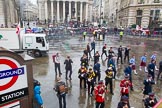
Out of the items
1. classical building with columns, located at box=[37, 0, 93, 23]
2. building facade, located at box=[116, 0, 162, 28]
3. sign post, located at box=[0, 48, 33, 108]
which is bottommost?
sign post, located at box=[0, 48, 33, 108]

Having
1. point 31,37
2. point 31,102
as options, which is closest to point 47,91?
point 31,102

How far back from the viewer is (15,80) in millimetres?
5145

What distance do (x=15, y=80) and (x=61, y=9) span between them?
111 meters

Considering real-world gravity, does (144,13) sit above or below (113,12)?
below

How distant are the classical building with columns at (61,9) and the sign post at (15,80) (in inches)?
3892

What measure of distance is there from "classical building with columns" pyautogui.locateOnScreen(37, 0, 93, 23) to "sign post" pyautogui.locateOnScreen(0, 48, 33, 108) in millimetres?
98848

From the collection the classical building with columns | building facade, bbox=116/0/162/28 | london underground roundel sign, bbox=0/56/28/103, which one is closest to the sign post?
london underground roundel sign, bbox=0/56/28/103

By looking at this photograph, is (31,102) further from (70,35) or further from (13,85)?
(70,35)

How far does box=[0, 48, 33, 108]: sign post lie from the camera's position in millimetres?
4914

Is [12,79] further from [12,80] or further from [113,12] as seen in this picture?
[113,12]

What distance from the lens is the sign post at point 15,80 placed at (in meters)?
4.91

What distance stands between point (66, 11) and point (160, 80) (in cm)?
10108

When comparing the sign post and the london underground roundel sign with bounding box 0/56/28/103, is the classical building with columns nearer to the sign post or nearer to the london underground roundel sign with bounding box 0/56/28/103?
the sign post

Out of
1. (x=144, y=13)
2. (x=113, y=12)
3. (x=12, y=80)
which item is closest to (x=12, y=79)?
(x=12, y=80)
